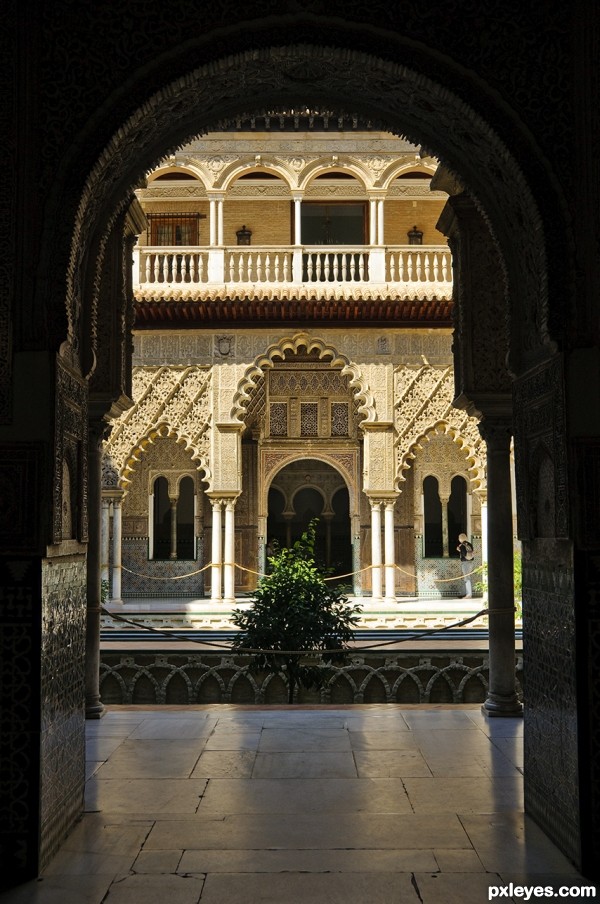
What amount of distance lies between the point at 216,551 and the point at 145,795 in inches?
387

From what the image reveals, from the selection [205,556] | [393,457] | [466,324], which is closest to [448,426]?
[393,457]

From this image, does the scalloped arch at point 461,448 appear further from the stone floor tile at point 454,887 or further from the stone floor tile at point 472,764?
the stone floor tile at point 454,887

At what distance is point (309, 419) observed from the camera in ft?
53.6

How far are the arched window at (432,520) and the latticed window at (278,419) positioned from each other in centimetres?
268

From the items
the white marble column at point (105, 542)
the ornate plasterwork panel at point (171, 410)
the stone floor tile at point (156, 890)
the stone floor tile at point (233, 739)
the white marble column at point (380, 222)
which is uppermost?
the white marble column at point (380, 222)

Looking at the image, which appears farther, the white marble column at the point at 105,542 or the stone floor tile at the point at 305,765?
the white marble column at the point at 105,542

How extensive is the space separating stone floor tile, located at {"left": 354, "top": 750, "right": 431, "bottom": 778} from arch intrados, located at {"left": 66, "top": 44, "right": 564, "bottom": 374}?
2.01 metres

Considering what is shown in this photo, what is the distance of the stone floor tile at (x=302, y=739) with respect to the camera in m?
4.61

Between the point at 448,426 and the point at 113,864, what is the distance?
10969 mm

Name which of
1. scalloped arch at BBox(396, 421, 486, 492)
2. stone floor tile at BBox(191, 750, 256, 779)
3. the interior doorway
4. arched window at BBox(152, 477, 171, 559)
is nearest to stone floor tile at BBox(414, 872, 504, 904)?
stone floor tile at BBox(191, 750, 256, 779)

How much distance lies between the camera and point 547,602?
3.27 meters

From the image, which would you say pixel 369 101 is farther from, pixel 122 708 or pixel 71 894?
pixel 122 708

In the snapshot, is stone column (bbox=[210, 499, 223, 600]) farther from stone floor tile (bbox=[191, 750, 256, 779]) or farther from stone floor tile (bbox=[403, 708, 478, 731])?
stone floor tile (bbox=[191, 750, 256, 779])

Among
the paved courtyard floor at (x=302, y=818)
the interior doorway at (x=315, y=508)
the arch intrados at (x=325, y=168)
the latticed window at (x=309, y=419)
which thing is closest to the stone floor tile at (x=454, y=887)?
the paved courtyard floor at (x=302, y=818)
